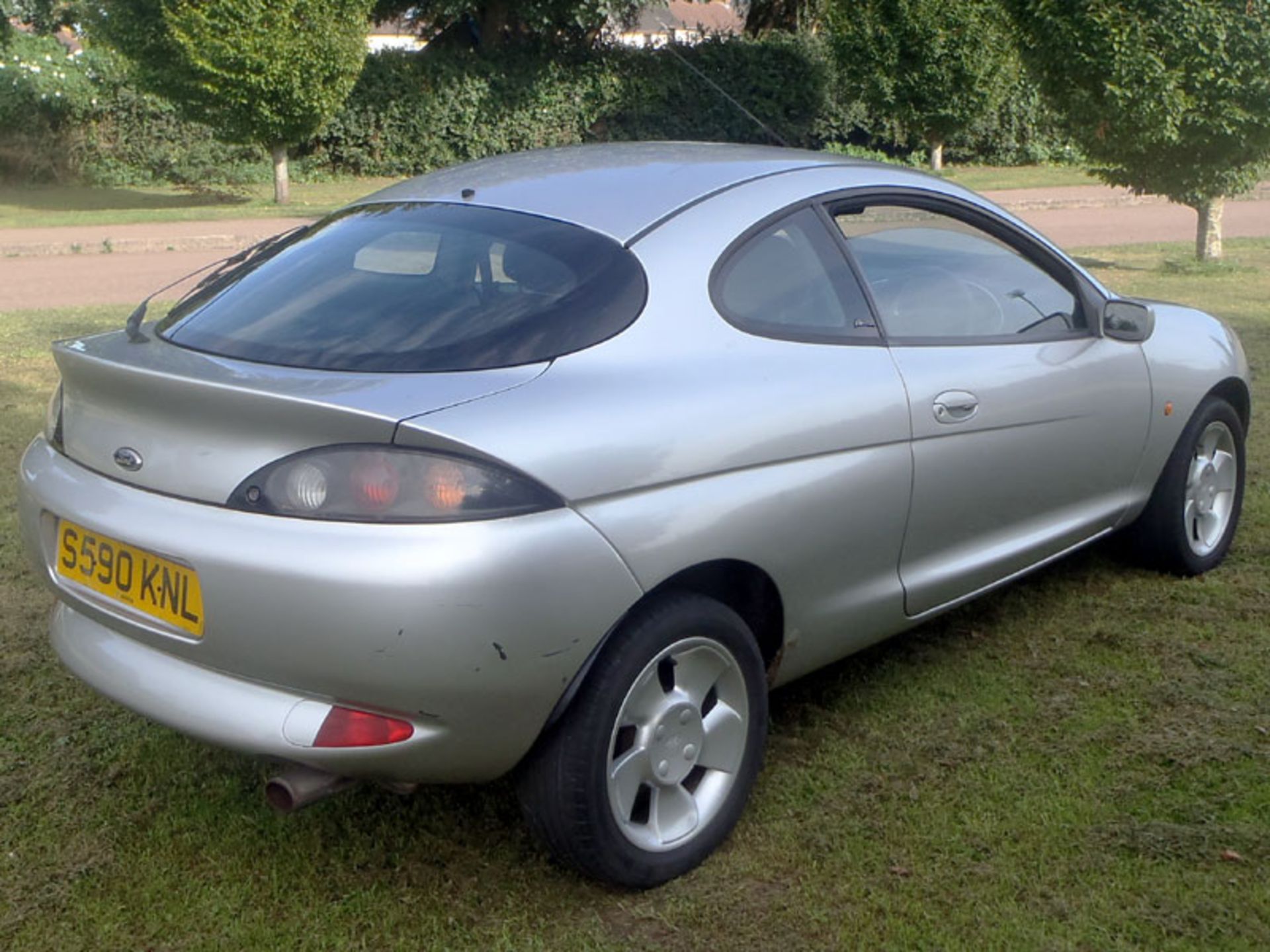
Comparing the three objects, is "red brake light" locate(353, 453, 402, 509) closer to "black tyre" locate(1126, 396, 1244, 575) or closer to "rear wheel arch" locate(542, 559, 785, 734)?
"rear wheel arch" locate(542, 559, 785, 734)

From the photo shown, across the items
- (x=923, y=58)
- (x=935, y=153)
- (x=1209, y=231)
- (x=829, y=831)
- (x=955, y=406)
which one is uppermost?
(x=923, y=58)

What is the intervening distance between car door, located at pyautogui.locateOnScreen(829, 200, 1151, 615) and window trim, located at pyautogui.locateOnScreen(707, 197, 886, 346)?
0.05 metres

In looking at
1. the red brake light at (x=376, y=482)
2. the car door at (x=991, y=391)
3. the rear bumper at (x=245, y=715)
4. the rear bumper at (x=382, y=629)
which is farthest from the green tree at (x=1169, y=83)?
the rear bumper at (x=245, y=715)

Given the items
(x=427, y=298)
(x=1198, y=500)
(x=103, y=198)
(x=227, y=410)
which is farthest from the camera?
(x=103, y=198)

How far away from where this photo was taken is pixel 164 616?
2883mm

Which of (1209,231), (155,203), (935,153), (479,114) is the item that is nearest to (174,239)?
(155,203)

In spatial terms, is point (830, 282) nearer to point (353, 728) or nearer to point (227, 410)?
point (227, 410)

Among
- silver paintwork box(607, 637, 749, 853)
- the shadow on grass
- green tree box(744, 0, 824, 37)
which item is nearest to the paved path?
the shadow on grass

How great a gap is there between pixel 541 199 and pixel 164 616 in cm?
137

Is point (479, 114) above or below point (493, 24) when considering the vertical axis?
below

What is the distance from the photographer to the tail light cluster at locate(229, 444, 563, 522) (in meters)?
2.66

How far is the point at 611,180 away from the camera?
3613 mm

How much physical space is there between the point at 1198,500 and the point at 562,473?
9.92 ft

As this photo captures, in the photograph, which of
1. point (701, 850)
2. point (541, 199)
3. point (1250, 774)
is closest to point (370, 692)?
point (701, 850)
